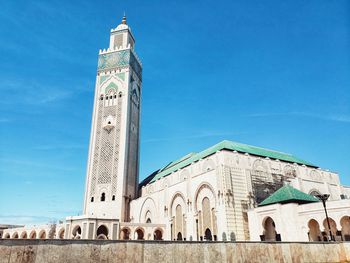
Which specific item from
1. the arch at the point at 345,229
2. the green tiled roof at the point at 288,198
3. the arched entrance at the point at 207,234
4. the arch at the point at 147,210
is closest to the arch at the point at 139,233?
the arch at the point at 147,210

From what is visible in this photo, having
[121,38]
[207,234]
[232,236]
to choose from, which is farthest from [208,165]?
[121,38]

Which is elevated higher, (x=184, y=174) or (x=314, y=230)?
(x=184, y=174)

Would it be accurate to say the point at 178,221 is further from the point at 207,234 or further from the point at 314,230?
the point at 314,230

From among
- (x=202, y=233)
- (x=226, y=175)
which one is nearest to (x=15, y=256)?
(x=226, y=175)

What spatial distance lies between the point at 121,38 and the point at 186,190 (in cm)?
2630

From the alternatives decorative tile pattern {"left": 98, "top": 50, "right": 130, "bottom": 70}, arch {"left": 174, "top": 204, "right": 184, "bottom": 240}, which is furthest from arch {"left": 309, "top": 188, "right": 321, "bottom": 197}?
decorative tile pattern {"left": 98, "top": 50, "right": 130, "bottom": 70}

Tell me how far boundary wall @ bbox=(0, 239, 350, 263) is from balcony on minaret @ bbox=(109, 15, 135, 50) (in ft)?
120

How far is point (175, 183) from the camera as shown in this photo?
91.1 feet

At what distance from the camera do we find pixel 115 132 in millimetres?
35438

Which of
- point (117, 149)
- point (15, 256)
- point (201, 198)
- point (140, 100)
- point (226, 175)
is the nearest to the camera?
point (15, 256)

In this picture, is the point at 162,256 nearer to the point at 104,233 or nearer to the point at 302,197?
the point at 302,197

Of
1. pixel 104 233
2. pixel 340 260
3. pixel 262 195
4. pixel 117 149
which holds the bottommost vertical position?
pixel 340 260

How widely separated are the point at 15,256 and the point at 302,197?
18306 millimetres

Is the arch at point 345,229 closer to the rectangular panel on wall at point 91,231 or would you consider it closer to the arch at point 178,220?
the arch at point 178,220
